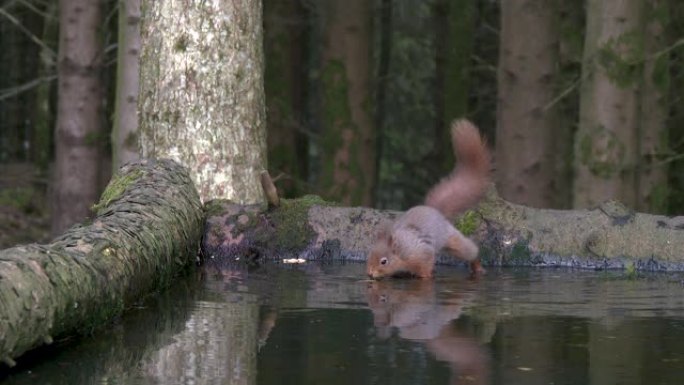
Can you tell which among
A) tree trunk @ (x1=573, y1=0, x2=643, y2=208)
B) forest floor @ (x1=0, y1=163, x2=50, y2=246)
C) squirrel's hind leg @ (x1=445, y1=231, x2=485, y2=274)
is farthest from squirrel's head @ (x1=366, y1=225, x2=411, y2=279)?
forest floor @ (x1=0, y1=163, x2=50, y2=246)

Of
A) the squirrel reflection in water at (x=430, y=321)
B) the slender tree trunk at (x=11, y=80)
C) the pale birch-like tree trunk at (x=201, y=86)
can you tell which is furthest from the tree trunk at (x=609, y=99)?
the slender tree trunk at (x=11, y=80)

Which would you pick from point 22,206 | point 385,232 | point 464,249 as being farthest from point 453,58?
point 464,249

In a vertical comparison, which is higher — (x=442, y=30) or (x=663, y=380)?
(x=442, y=30)

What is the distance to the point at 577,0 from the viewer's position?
866 inches

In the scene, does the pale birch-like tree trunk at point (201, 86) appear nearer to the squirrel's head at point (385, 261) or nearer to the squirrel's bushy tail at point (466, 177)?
the squirrel's bushy tail at point (466, 177)

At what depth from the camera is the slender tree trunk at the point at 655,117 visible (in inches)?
712

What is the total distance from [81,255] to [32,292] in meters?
0.91

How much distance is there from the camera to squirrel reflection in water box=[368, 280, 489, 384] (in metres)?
5.73

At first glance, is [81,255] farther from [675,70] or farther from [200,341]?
[675,70]

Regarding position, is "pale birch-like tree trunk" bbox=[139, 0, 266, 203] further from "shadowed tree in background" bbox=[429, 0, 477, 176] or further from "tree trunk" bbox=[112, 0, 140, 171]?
"shadowed tree in background" bbox=[429, 0, 477, 176]

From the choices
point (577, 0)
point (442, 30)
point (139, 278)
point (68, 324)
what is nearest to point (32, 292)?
point (68, 324)

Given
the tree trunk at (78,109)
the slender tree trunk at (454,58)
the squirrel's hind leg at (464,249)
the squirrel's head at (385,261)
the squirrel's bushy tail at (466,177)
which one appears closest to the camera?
the squirrel's head at (385,261)

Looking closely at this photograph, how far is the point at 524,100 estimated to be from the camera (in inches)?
666

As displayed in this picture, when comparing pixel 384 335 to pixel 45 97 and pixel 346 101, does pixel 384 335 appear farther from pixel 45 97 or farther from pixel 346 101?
pixel 45 97
